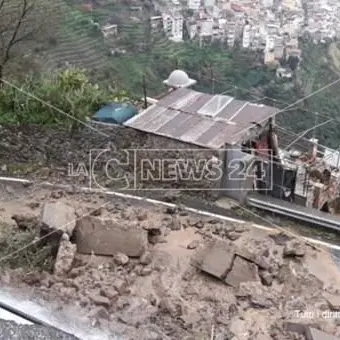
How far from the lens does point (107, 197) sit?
20.6ft

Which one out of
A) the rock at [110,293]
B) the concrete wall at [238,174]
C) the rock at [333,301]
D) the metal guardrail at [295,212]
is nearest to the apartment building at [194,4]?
the concrete wall at [238,174]

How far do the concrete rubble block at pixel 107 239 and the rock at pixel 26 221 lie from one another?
1.59 ft

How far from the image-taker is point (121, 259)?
4988 mm

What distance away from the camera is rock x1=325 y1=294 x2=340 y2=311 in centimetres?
469

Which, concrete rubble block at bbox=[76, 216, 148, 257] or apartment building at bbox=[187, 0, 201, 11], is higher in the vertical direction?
concrete rubble block at bbox=[76, 216, 148, 257]

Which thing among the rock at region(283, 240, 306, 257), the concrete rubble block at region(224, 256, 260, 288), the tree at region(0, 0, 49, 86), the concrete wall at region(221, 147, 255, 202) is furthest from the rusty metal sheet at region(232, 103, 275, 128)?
the tree at region(0, 0, 49, 86)

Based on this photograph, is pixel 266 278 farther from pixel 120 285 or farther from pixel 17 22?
pixel 17 22

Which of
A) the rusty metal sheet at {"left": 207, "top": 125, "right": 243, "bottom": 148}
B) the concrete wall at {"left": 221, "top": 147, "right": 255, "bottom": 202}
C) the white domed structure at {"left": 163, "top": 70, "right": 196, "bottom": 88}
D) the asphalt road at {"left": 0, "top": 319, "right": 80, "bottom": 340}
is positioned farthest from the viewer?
the white domed structure at {"left": 163, "top": 70, "right": 196, "bottom": 88}

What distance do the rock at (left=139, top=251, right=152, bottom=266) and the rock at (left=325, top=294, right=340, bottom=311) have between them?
1.48 meters

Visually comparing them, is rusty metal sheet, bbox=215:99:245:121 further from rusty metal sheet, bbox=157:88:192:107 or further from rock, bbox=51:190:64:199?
rock, bbox=51:190:64:199

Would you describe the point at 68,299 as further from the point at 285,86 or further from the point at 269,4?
the point at 269,4

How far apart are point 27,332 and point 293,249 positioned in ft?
8.46

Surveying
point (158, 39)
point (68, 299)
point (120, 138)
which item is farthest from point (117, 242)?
point (158, 39)

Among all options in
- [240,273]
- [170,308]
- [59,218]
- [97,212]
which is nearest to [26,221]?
[59,218]
